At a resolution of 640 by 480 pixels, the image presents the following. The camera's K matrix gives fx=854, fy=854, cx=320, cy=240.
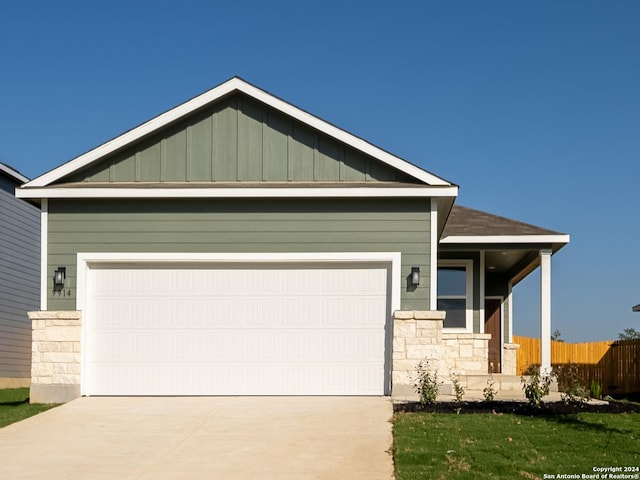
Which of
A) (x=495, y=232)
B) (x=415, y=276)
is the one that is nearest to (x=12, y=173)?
(x=495, y=232)

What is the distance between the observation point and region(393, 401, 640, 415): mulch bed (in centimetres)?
1193

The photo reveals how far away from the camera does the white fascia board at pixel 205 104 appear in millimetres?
13805

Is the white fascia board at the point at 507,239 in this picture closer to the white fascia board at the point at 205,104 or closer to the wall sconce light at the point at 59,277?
the white fascia board at the point at 205,104

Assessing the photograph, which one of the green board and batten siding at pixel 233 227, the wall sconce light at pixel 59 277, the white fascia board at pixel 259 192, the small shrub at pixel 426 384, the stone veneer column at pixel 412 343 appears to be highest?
the white fascia board at pixel 259 192

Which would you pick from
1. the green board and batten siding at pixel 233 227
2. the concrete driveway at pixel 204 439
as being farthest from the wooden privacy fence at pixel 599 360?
the concrete driveway at pixel 204 439

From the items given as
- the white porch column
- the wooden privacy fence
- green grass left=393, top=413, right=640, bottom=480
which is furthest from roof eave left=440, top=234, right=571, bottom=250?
the wooden privacy fence

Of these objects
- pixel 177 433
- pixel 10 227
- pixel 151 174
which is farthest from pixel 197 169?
pixel 10 227

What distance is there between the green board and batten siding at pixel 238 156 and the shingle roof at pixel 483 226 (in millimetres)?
4855

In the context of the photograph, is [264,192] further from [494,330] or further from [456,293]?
[494,330]

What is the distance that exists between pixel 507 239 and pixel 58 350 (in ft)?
30.6

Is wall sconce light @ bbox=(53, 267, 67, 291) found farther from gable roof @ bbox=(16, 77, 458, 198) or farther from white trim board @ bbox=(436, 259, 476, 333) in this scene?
white trim board @ bbox=(436, 259, 476, 333)

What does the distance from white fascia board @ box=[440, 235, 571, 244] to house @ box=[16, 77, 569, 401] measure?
431 cm

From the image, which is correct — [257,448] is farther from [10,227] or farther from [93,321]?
[10,227]

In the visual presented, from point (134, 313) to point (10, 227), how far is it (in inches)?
387
